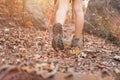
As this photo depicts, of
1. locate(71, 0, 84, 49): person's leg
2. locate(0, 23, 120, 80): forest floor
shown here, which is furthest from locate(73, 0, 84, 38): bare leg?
locate(0, 23, 120, 80): forest floor

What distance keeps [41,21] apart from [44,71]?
5.51 meters

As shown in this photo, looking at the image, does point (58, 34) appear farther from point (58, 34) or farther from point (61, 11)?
point (61, 11)

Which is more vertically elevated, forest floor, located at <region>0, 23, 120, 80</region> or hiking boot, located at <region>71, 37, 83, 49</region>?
hiking boot, located at <region>71, 37, 83, 49</region>

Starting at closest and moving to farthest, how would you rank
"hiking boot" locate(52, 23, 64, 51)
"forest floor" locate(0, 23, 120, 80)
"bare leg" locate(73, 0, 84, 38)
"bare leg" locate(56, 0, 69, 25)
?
"forest floor" locate(0, 23, 120, 80) < "hiking boot" locate(52, 23, 64, 51) < "bare leg" locate(56, 0, 69, 25) < "bare leg" locate(73, 0, 84, 38)

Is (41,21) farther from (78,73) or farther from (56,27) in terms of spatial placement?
(78,73)

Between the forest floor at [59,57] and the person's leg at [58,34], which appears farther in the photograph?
the person's leg at [58,34]

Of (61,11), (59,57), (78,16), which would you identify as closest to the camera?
(59,57)

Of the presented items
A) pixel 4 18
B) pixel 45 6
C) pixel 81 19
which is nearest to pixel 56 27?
pixel 81 19

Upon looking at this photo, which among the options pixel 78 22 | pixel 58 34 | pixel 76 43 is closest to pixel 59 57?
pixel 58 34

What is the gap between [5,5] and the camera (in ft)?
18.7

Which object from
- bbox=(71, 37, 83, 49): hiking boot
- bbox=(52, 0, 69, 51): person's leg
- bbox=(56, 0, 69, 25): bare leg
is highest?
bbox=(56, 0, 69, 25): bare leg

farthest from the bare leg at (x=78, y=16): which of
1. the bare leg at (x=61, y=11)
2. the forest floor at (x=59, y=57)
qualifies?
the forest floor at (x=59, y=57)

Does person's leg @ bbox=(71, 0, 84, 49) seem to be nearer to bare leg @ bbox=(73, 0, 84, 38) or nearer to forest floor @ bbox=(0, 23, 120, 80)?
bare leg @ bbox=(73, 0, 84, 38)

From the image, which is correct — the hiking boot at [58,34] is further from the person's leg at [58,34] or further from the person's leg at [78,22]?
the person's leg at [78,22]
